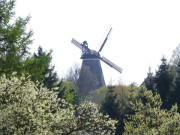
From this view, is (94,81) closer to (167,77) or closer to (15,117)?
(167,77)

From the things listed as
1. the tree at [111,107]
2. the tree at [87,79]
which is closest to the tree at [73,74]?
the tree at [87,79]

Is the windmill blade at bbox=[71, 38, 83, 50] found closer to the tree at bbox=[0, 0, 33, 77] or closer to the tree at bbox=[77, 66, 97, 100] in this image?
the tree at bbox=[77, 66, 97, 100]

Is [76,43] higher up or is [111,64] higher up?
[76,43]

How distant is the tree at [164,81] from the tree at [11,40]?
17.8 meters

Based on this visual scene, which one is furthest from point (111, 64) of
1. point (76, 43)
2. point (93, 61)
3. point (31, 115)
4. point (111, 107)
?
point (31, 115)

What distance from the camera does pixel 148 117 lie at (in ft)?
62.1

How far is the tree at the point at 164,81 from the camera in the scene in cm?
3234

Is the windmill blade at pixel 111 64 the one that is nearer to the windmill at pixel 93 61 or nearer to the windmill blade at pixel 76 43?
the windmill at pixel 93 61

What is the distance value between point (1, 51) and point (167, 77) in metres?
19.9

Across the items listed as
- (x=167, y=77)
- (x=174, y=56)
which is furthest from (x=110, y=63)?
(x=167, y=77)

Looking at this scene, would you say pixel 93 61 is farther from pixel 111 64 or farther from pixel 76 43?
pixel 76 43

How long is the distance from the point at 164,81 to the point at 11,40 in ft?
63.8

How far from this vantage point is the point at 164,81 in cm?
3284

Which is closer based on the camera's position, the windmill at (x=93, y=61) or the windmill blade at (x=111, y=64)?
the windmill at (x=93, y=61)
